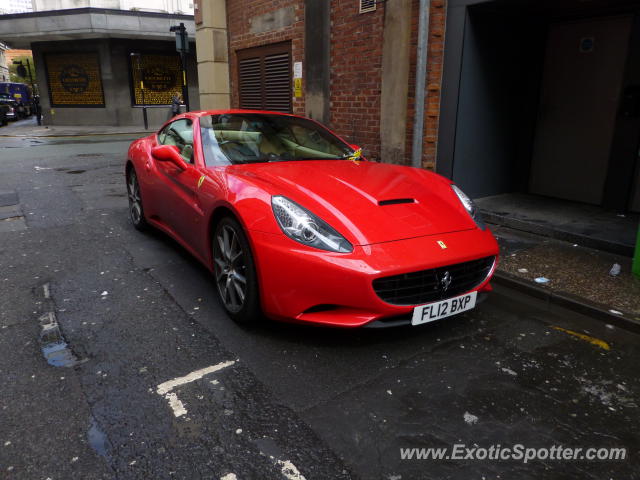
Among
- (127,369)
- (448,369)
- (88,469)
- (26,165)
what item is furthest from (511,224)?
(26,165)

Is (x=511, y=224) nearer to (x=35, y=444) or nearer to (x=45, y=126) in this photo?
(x=35, y=444)

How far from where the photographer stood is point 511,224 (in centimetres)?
578

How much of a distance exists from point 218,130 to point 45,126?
83.7 ft

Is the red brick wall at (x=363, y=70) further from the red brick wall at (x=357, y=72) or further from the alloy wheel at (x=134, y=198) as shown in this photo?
the alloy wheel at (x=134, y=198)

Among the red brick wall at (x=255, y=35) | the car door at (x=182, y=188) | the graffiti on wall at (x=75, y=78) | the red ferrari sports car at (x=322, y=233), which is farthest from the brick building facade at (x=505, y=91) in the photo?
the graffiti on wall at (x=75, y=78)

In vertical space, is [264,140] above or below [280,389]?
above

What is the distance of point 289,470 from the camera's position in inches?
79.0

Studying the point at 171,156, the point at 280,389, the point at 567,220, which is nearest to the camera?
the point at 280,389

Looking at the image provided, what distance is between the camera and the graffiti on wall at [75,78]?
2522cm

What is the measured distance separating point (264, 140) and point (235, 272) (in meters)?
1.40

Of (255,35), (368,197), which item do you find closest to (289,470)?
(368,197)

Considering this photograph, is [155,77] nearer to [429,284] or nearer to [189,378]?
[189,378]

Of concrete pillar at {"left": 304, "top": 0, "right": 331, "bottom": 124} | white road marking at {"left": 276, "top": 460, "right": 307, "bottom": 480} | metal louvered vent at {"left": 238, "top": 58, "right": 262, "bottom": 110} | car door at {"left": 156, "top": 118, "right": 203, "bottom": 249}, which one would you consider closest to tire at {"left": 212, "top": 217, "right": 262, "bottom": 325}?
car door at {"left": 156, "top": 118, "right": 203, "bottom": 249}

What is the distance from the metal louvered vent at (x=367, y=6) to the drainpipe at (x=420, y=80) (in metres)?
1.30
